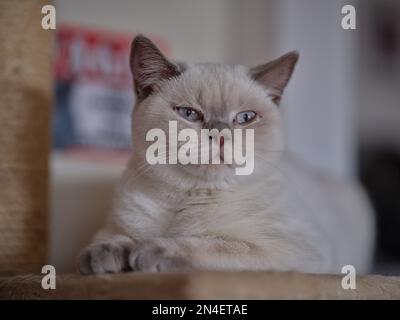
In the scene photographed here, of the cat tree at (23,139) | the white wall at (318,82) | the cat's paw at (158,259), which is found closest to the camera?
the cat's paw at (158,259)

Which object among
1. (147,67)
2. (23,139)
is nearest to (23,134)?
(23,139)

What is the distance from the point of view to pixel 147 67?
1365 millimetres

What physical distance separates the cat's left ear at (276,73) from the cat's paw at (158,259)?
1.73 feet

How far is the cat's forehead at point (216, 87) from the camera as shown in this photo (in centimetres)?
130

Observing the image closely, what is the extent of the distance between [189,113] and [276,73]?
26 cm

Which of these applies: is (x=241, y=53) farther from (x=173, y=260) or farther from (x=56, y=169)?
(x=173, y=260)

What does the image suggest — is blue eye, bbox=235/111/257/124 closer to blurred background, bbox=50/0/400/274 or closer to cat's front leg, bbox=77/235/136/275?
cat's front leg, bbox=77/235/136/275

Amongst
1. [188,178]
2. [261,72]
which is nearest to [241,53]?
[261,72]

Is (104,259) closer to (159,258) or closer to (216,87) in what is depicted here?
(159,258)

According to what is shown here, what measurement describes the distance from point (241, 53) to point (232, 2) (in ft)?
0.86

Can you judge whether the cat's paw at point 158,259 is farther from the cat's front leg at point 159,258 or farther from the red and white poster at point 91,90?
the red and white poster at point 91,90

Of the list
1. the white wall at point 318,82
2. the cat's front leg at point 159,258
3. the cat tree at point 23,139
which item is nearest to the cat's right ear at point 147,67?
the cat tree at point 23,139

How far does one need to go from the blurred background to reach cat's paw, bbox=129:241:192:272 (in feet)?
3.31

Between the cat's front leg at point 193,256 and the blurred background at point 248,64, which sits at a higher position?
the blurred background at point 248,64
